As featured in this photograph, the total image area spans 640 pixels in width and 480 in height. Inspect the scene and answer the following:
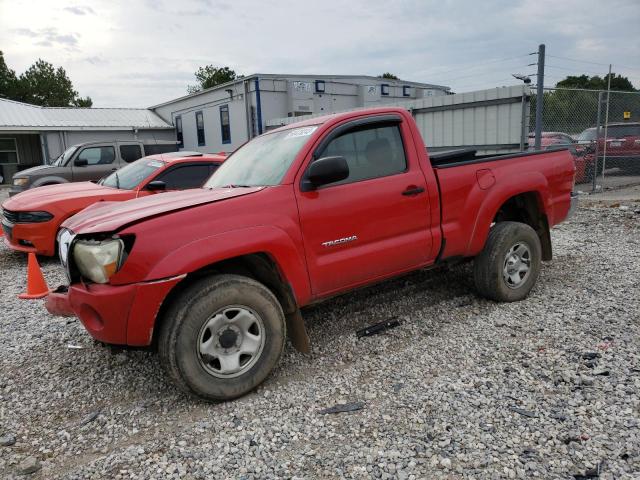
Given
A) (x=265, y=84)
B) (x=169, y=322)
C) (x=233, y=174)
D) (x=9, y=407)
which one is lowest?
(x=9, y=407)

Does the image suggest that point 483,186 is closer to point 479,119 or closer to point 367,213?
point 367,213

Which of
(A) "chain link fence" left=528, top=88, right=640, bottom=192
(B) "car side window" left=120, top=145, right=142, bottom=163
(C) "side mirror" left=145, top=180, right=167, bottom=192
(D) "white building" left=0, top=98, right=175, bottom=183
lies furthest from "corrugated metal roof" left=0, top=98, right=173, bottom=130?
(A) "chain link fence" left=528, top=88, right=640, bottom=192

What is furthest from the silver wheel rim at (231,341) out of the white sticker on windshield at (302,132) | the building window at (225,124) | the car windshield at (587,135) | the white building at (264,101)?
the building window at (225,124)

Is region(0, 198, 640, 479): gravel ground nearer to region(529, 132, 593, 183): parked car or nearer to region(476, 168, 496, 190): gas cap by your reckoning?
region(476, 168, 496, 190): gas cap

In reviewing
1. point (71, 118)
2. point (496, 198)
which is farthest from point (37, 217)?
point (71, 118)

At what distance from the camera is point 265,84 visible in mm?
21469

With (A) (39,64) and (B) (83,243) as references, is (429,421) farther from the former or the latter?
(A) (39,64)

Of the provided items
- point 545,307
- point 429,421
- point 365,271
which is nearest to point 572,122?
point 545,307

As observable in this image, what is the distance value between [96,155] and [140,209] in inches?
347

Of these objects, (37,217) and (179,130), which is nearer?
(37,217)

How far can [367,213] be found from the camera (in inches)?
148

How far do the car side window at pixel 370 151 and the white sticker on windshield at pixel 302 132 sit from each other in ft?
0.62

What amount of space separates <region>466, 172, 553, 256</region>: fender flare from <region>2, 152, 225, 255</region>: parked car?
4.16m

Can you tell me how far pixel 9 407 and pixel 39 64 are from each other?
72.3 m
